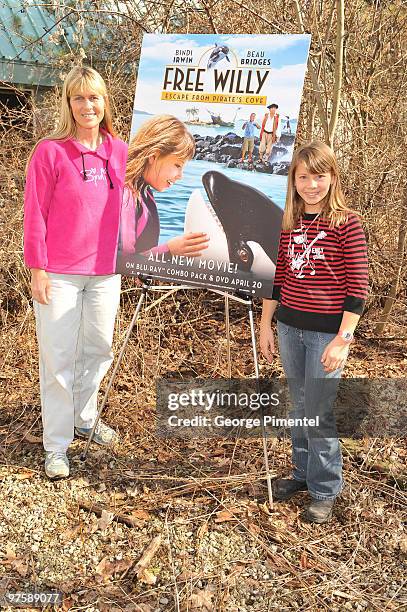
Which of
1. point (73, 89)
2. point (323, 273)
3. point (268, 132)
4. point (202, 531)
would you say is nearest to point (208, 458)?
point (202, 531)

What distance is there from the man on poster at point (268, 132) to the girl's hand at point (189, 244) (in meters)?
0.46

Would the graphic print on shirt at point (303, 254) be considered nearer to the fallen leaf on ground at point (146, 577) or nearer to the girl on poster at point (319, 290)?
the girl on poster at point (319, 290)

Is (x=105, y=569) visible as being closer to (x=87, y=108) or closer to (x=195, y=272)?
(x=195, y=272)

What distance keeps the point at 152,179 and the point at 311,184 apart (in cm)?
82

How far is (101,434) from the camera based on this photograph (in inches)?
142

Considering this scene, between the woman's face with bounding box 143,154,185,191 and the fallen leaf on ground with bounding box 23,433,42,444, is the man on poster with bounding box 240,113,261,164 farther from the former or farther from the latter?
the fallen leaf on ground with bounding box 23,433,42,444

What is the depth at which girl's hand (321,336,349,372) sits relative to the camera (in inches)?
99.7

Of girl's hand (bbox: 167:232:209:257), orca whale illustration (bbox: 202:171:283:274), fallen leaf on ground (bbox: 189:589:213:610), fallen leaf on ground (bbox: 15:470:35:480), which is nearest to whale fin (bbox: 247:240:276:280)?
orca whale illustration (bbox: 202:171:283:274)

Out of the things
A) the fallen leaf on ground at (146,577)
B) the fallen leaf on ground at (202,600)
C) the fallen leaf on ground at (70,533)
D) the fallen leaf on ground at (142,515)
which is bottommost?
the fallen leaf on ground at (70,533)

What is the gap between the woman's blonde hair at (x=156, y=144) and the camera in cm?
290

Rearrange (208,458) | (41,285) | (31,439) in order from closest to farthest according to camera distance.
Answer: (41,285)
(208,458)
(31,439)

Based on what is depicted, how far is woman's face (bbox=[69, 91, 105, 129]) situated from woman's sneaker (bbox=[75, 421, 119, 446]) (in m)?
1.76

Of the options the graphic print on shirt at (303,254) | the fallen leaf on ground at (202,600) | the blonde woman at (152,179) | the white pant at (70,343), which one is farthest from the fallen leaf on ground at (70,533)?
the graphic print on shirt at (303,254)

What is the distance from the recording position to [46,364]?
10.2ft
